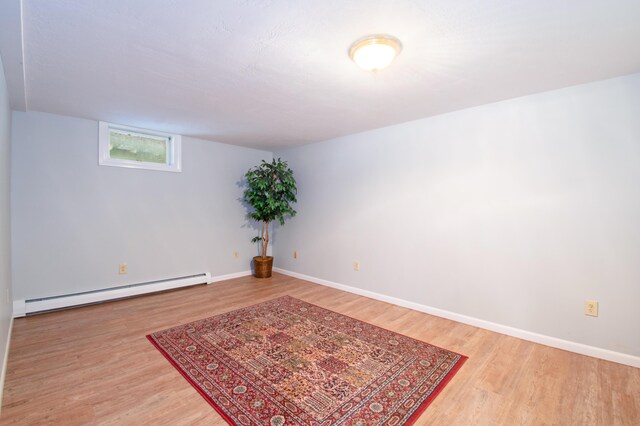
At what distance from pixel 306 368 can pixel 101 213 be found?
3.10 metres

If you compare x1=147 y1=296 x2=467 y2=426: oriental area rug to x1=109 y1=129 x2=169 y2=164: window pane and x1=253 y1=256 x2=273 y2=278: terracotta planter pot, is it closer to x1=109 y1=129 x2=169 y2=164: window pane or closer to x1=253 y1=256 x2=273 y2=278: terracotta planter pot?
x1=253 y1=256 x2=273 y2=278: terracotta planter pot

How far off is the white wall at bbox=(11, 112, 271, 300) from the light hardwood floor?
0.57 m

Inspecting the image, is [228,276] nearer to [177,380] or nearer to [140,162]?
→ [140,162]

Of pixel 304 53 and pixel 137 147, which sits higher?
pixel 304 53

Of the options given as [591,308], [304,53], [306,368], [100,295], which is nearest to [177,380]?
[306,368]

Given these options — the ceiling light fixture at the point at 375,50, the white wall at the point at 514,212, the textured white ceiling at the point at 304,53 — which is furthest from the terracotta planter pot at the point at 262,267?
the ceiling light fixture at the point at 375,50

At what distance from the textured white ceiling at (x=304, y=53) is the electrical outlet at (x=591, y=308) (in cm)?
178

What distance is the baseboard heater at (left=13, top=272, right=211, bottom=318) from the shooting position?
113 inches

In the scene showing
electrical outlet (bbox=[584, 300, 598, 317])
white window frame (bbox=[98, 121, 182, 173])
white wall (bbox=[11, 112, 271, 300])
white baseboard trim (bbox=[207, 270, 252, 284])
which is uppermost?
white window frame (bbox=[98, 121, 182, 173])

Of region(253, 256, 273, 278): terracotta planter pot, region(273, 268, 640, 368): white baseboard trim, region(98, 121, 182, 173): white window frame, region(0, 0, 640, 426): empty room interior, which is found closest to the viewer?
region(0, 0, 640, 426): empty room interior

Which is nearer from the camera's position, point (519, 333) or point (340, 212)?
point (519, 333)

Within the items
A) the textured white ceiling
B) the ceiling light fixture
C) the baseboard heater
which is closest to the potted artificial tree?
the baseboard heater

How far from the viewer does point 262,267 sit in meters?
4.59

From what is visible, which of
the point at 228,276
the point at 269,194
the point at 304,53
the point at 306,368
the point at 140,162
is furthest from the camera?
the point at 228,276
